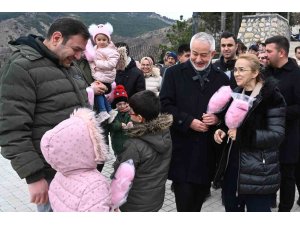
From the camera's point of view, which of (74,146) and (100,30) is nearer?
(74,146)

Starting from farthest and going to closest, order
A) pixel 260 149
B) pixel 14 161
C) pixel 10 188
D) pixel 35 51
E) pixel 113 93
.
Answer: pixel 10 188, pixel 113 93, pixel 260 149, pixel 35 51, pixel 14 161

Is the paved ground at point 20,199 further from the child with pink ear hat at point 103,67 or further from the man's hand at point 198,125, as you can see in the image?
the man's hand at point 198,125

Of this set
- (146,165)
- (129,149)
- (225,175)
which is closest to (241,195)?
(225,175)

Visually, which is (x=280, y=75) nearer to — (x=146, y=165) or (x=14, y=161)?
(x=146, y=165)

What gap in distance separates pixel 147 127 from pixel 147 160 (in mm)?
222

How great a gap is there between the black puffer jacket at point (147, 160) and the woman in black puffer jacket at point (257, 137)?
1.91ft

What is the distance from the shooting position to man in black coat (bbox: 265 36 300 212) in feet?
10.1

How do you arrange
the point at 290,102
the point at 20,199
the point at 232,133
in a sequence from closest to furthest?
1. the point at 232,133
2. the point at 290,102
3. the point at 20,199

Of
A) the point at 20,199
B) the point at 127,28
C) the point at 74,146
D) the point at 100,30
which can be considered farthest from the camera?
the point at 127,28

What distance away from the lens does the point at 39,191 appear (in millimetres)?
1919

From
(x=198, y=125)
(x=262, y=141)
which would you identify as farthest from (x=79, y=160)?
Answer: (x=262, y=141)

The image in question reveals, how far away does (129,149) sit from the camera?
2.10 meters

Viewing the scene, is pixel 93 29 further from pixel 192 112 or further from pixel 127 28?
pixel 127 28

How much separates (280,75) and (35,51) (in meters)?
2.33
